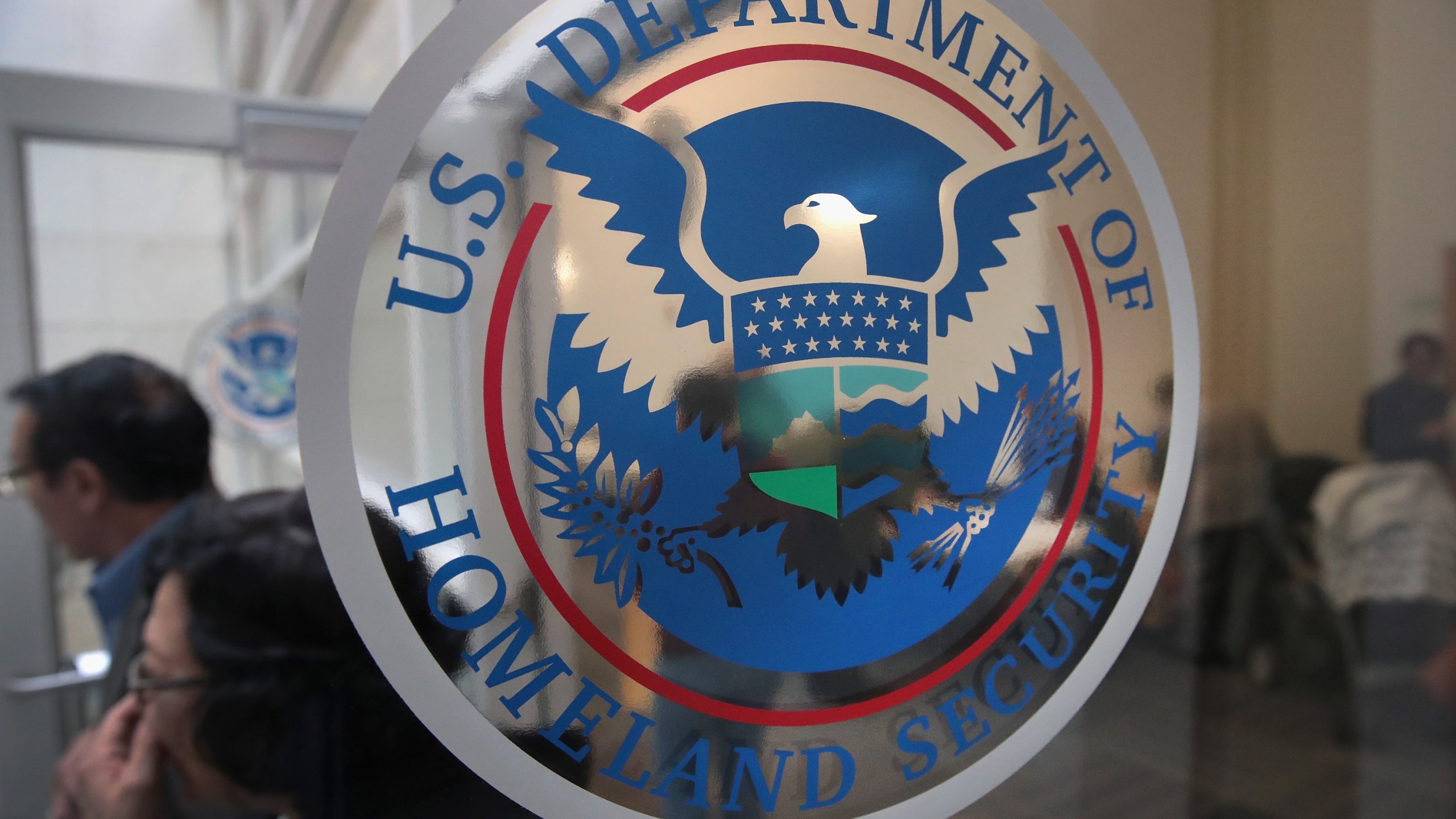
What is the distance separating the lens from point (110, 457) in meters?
1.29

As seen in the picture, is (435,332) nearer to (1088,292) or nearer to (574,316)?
(574,316)

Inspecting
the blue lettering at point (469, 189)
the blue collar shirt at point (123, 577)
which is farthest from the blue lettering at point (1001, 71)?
the blue collar shirt at point (123, 577)

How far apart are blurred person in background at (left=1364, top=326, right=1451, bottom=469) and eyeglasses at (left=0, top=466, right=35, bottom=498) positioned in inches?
93.3

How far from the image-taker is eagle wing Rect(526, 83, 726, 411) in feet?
1.73

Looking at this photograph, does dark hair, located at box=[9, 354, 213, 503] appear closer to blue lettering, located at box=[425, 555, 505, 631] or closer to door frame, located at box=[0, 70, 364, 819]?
door frame, located at box=[0, 70, 364, 819]

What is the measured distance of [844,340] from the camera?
1.93 ft

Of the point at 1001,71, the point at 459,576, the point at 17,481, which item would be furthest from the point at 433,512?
the point at 17,481

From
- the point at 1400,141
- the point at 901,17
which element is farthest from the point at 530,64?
the point at 1400,141

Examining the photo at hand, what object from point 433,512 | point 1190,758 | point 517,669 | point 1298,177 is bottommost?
point 1190,758

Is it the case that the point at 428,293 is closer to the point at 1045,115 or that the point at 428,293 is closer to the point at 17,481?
the point at 1045,115

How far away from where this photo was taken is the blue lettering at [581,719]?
21.0 inches

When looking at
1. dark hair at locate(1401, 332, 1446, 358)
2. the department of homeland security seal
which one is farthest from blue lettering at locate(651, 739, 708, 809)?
dark hair at locate(1401, 332, 1446, 358)

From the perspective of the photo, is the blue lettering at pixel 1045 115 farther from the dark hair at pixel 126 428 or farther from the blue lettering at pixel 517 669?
the dark hair at pixel 126 428

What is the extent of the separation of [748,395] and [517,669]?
240 mm
